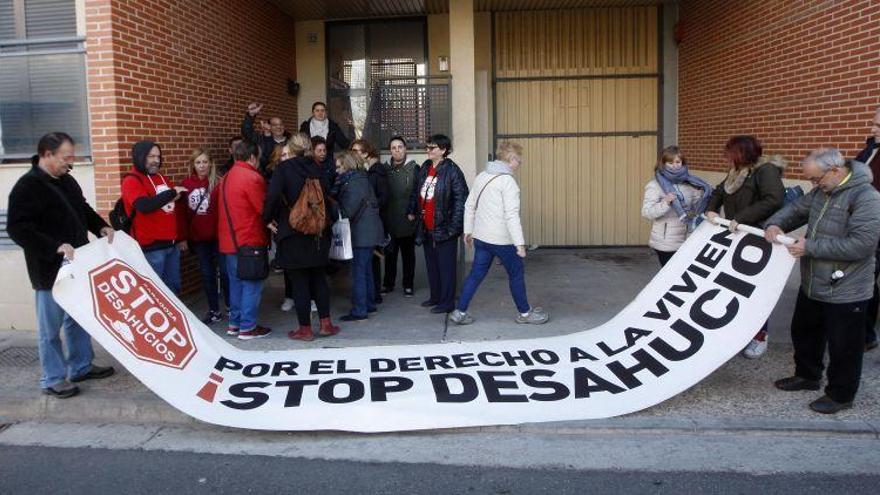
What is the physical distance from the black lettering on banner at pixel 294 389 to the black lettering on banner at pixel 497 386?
46.5 inches

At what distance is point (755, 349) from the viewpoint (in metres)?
5.97

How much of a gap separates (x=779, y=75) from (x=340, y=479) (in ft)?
22.4

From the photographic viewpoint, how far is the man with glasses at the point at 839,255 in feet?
14.8

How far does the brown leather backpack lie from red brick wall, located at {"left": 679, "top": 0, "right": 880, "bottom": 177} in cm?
497

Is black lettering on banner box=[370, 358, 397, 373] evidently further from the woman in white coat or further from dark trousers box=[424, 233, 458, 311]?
dark trousers box=[424, 233, 458, 311]

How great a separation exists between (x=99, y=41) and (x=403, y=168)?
3.13 meters

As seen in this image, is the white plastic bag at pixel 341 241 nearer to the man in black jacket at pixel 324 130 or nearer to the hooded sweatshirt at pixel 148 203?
the hooded sweatshirt at pixel 148 203

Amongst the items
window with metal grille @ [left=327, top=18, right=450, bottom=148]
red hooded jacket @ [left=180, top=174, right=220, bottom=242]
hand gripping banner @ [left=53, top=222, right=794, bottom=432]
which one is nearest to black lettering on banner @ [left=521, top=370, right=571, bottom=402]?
hand gripping banner @ [left=53, top=222, right=794, bottom=432]

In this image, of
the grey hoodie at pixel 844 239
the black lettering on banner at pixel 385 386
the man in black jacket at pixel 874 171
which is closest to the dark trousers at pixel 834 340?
the grey hoodie at pixel 844 239

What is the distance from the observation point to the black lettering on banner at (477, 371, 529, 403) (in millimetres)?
4883

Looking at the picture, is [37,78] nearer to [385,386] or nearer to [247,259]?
[247,259]

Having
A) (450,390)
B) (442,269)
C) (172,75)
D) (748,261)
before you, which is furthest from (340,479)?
(172,75)

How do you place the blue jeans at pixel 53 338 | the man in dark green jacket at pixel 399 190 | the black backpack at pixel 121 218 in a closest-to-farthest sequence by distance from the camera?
the blue jeans at pixel 53 338 → the black backpack at pixel 121 218 → the man in dark green jacket at pixel 399 190

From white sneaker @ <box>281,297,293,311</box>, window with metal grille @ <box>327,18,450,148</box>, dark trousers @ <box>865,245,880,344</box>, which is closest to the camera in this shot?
dark trousers @ <box>865,245,880,344</box>
